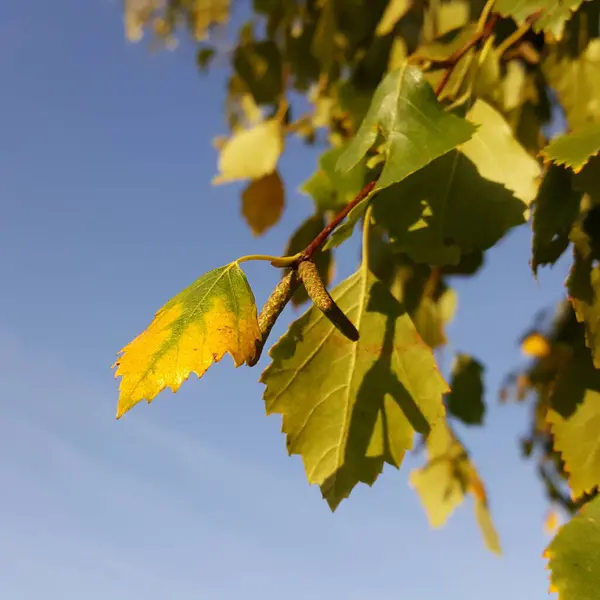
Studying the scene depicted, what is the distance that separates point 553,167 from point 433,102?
113 millimetres

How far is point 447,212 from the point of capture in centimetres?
61

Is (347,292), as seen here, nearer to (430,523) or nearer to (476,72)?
(476,72)

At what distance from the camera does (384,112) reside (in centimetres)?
57

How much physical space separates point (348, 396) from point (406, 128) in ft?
0.71

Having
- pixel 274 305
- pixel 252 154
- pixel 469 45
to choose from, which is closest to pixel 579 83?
pixel 469 45

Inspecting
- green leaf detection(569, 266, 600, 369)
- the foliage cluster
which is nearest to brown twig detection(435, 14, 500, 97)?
the foliage cluster

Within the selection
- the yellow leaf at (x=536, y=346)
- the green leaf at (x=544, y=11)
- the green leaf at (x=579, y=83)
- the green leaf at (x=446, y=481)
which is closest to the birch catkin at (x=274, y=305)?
the green leaf at (x=544, y=11)

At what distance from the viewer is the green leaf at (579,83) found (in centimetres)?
83

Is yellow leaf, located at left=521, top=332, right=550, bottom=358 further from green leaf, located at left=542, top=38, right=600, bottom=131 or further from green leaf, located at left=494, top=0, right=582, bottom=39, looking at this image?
green leaf, located at left=494, top=0, right=582, bottom=39

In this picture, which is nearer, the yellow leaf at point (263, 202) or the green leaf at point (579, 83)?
the green leaf at point (579, 83)

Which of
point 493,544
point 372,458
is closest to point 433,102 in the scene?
point 372,458

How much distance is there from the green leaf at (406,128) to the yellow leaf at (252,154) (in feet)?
1.59

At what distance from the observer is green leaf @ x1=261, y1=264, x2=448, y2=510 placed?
56 cm

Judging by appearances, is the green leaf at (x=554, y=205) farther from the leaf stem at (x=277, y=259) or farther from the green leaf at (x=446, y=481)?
the green leaf at (x=446, y=481)
